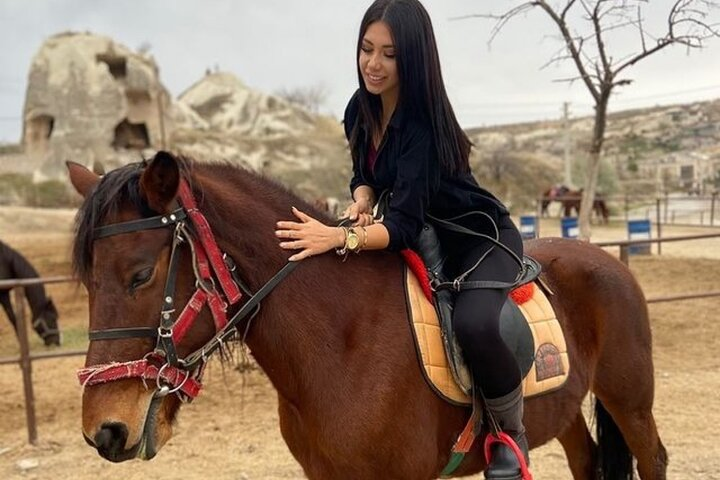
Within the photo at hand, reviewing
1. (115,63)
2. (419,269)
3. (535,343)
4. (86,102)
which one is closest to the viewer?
(419,269)

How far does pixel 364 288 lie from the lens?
2.06 meters

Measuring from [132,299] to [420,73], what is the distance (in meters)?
1.10

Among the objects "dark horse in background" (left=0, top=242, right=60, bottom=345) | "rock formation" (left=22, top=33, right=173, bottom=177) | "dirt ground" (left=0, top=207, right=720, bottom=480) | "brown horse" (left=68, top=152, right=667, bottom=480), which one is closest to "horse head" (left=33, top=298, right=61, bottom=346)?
"dark horse in background" (left=0, top=242, right=60, bottom=345)

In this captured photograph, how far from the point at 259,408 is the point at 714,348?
487cm

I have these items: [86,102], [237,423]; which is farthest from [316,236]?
[86,102]

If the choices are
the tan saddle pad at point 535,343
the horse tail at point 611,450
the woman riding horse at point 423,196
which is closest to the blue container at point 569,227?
the horse tail at point 611,450

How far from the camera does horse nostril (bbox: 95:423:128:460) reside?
161 centimetres

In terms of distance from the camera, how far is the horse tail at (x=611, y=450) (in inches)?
127

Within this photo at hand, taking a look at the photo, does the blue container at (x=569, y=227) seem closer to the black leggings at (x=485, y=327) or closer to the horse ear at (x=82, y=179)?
the black leggings at (x=485, y=327)

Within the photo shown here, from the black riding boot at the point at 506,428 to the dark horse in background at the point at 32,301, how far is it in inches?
313

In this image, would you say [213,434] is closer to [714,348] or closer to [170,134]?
[714,348]

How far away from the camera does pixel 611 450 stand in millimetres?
3252

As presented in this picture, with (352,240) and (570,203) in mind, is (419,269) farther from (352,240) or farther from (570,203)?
(570,203)

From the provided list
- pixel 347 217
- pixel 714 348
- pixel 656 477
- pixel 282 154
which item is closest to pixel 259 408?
pixel 656 477
